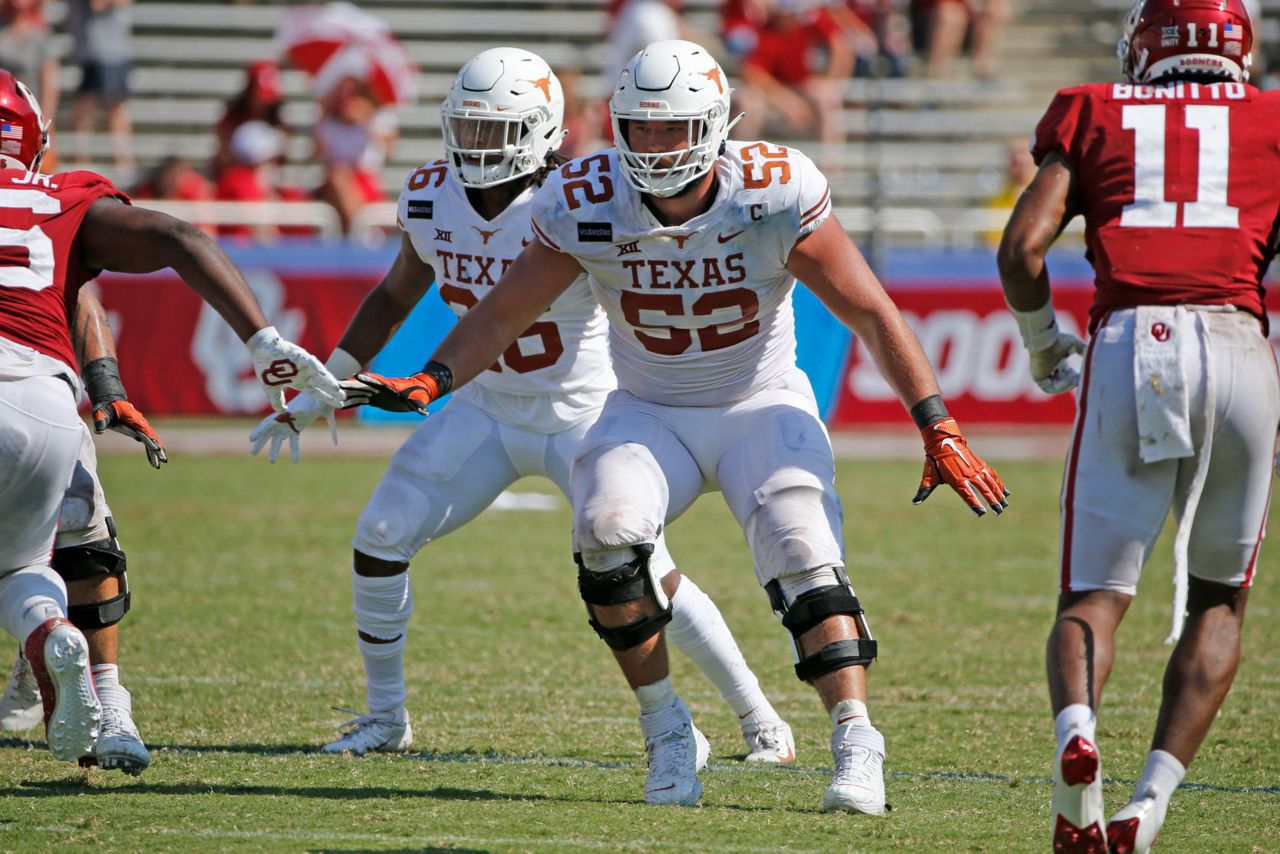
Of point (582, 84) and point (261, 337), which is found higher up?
point (582, 84)

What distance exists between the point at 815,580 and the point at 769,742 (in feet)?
2.84

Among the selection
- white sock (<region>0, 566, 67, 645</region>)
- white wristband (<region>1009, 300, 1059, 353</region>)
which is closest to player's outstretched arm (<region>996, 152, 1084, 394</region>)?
white wristband (<region>1009, 300, 1059, 353</region>)

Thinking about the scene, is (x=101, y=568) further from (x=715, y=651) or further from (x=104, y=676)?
(x=715, y=651)

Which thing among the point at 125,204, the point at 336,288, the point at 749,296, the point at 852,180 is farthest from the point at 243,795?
the point at 852,180

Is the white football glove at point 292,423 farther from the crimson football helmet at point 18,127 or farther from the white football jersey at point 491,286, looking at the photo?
the crimson football helmet at point 18,127

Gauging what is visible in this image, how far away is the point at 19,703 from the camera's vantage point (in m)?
4.96

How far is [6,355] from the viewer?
154 inches

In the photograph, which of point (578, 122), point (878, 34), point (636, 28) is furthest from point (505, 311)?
point (878, 34)

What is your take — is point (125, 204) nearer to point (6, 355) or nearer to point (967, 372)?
point (6, 355)

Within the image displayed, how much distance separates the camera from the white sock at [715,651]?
4.75m

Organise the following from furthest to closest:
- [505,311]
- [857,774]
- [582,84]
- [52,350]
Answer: [582,84], [505,311], [52,350], [857,774]

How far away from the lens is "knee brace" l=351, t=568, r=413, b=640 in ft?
15.8

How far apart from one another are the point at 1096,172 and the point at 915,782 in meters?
1.70

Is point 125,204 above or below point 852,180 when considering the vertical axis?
above
